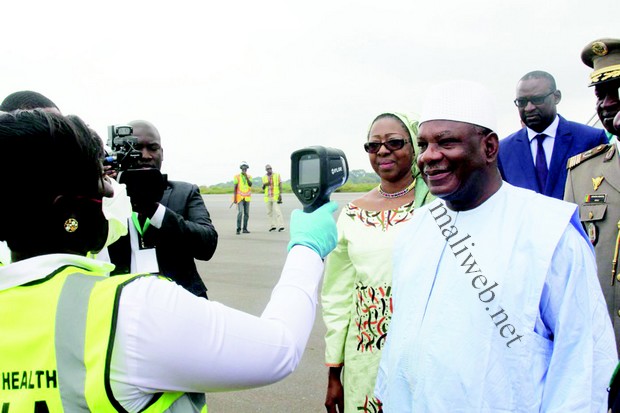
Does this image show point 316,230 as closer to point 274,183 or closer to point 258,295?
point 258,295

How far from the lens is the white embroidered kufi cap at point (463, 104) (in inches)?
76.1

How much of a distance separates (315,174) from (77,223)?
2.28 ft

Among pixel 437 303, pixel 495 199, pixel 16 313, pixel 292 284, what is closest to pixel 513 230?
pixel 495 199

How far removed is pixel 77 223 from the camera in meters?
1.26

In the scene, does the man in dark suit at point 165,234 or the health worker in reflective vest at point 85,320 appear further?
the man in dark suit at point 165,234

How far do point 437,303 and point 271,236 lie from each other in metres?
11.4

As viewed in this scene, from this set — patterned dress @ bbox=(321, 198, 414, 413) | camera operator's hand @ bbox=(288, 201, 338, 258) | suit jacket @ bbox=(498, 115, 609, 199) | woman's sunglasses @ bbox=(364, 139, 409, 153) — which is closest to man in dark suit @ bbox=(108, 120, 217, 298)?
patterned dress @ bbox=(321, 198, 414, 413)

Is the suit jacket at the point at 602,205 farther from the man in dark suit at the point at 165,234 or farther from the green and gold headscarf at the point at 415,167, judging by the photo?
the man in dark suit at the point at 165,234

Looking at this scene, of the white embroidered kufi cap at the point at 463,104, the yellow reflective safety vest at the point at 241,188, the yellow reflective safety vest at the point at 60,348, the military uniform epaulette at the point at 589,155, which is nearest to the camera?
the yellow reflective safety vest at the point at 60,348

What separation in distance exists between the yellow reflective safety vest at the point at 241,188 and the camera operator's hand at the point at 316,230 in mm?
11800

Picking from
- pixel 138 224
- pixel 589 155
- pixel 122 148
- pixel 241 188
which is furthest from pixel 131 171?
pixel 241 188

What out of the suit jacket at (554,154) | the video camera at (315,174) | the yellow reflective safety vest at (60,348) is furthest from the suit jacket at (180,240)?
the suit jacket at (554,154)

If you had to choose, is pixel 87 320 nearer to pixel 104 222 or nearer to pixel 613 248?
pixel 104 222

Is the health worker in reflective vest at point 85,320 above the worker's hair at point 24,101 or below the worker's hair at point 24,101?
below
